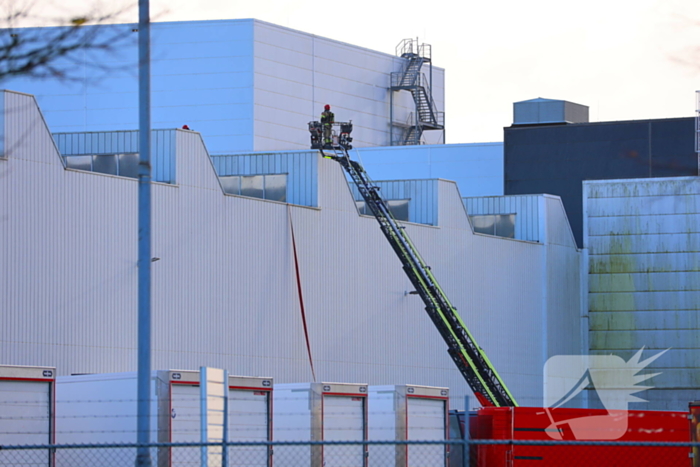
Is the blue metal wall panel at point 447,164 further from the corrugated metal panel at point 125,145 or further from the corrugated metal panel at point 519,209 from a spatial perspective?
the corrugated metal panel at point 125,145

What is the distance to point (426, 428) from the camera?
29672 mm

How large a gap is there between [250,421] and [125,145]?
649 inches

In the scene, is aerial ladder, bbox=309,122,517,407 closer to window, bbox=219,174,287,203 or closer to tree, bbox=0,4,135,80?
window, bbox=219,174,287,203

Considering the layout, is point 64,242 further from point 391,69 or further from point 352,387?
point 391,69

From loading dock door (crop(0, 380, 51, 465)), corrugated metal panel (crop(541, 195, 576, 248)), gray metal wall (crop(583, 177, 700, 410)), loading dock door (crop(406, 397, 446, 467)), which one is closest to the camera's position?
loading dock door (crop(0, 380, 51, 465))

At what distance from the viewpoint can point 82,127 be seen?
7475cm

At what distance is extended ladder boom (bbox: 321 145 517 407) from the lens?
4378 cm

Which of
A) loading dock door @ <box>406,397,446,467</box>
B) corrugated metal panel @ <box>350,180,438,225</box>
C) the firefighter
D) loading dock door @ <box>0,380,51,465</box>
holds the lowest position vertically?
loading dock door @ <box>406,397,446,467</box>

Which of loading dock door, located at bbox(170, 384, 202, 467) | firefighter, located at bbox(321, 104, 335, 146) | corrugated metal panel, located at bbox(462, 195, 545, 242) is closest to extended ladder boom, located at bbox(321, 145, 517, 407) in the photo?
firefighter, located at bbox(321, 104, 335, 146)

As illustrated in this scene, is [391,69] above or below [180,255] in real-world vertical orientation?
above

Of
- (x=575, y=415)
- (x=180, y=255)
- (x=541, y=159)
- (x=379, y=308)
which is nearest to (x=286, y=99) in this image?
(x=541, y=159)

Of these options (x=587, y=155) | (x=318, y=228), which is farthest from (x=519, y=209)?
(x=318, y=228)

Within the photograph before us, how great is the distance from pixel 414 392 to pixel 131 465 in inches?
292
